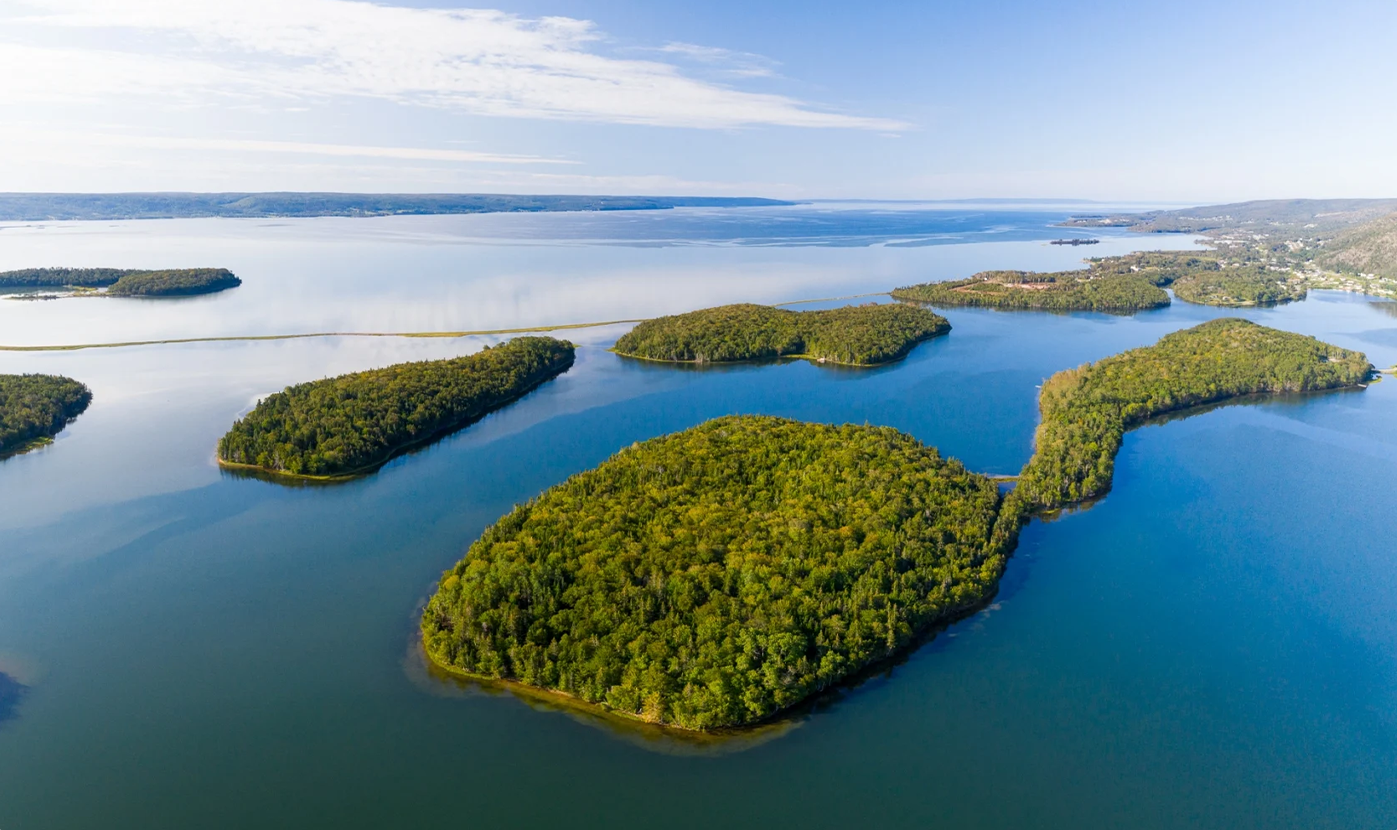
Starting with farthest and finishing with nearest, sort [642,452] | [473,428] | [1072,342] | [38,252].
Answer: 1. [38,252]
2. [1072,342]
3. [473,428]
4. [642,452]

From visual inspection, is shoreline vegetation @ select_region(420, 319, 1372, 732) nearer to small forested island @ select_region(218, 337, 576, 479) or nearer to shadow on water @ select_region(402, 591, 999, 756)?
shadow on water @ select_region(402, 591, 999, 756)

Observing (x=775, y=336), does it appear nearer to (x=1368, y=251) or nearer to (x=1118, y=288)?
(x=1118, y=288)

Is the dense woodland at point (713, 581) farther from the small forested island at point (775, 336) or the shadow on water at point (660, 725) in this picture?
the small forested island at point (775, 336)

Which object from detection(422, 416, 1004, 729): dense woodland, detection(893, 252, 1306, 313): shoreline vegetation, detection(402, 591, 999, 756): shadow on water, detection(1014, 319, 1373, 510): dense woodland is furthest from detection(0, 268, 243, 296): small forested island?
detection(1014, 319, 1373, 510): dense woodland

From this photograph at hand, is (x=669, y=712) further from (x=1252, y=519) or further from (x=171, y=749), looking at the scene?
(x=1252, y=519)

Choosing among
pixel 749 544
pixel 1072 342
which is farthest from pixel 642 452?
pixel 1072 342

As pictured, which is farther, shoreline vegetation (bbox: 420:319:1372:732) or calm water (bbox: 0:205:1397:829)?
shoreline vegetation (bbox: 420:319:1372:732)

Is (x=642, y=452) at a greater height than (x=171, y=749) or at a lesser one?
greater
